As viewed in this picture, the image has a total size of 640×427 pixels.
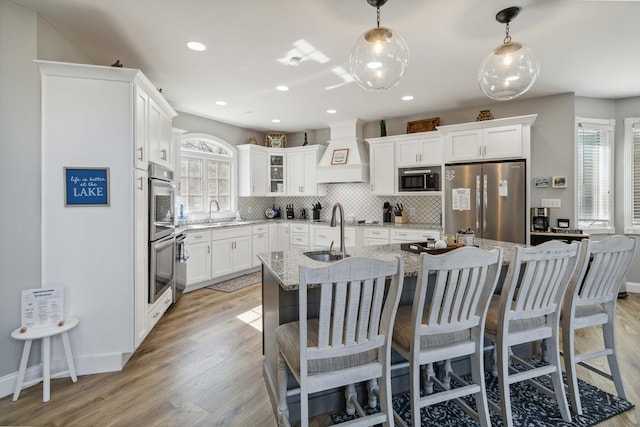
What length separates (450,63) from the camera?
127 inches

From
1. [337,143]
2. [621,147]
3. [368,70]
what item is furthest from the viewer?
[337,143]

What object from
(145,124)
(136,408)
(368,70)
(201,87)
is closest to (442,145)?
(368,70)

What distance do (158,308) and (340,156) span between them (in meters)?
3.72

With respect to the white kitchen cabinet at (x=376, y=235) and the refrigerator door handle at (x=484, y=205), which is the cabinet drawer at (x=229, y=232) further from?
the refrigerator door handle at (x=484, y=205)

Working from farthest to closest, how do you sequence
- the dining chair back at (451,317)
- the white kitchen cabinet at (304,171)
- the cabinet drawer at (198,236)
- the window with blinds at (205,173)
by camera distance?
the white kitchen cabinet at (304,171) < the window with blinds at (205,173) < the cabinet drawer at (198,236) < the dining chair back at (451,317)

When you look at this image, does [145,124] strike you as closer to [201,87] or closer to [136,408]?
[201,87]

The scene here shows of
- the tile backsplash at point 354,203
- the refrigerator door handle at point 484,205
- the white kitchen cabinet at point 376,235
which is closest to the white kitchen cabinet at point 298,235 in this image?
the tile backsplash at point 354,203

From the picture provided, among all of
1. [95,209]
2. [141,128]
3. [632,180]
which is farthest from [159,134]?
[632,180]

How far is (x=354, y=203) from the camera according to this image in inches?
234

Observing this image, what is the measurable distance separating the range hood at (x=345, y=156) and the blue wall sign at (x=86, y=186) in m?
3.80

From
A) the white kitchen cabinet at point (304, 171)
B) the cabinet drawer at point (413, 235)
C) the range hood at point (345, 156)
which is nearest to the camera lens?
the cabinet drawer at point (413, 235)

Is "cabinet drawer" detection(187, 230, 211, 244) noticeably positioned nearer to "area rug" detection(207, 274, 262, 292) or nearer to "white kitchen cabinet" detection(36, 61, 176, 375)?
"area rug" detection(207, 274, 262, 292)

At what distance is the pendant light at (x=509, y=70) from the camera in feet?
6.59

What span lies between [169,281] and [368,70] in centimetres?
309
